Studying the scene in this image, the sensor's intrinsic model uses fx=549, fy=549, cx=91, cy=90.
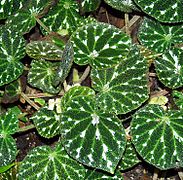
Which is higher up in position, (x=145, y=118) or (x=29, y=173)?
(x=145, y=118)

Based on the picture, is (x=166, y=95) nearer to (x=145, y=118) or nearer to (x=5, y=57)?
(x=145, y=118)

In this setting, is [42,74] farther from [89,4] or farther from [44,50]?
[89,4]

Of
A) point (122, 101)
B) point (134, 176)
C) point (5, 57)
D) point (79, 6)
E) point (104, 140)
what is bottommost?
point (134, 176)

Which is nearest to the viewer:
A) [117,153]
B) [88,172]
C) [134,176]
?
[117,153]

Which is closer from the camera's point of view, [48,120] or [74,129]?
[74,129]

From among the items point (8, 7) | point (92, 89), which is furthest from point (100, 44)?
point (8, 7)

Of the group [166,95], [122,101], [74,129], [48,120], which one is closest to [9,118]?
[48,120]

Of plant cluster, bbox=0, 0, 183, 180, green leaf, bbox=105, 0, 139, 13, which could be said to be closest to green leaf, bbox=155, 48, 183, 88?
plant cluster, bbox=0, 0, 183, 180

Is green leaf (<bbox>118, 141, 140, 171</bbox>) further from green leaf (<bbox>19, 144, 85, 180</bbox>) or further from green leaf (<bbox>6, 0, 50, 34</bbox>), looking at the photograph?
green leaf (<bbox>6, 0, 50, 34</bbox>)
